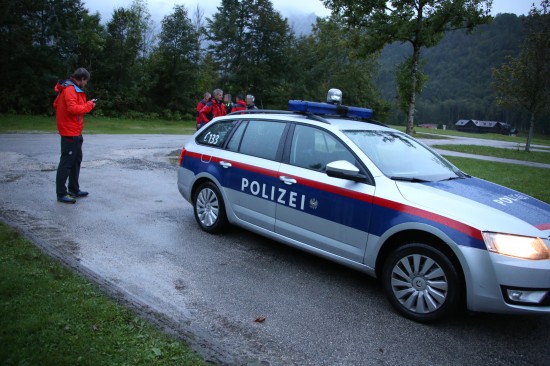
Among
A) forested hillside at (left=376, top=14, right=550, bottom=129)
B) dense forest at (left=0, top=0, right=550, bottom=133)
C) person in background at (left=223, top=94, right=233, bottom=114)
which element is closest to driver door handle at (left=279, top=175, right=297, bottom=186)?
person in background at (left=223, top=94, right=233, bottom=114)

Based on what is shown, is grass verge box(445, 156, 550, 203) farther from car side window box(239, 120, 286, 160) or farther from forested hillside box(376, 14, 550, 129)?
forested hillside box(376, 14, 550, 129)

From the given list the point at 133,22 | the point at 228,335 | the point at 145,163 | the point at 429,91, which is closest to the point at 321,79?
the point at 133,22

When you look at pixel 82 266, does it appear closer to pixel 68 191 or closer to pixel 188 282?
pixel 188 282

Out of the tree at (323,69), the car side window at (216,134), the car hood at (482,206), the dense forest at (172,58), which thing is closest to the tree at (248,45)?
the dense forest at (172,58)

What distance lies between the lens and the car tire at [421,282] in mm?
3625

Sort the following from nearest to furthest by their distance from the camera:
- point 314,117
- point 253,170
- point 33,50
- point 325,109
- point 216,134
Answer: point 314,117 < point 253,170 < point 325,109 < point 216,134 < point 33,50

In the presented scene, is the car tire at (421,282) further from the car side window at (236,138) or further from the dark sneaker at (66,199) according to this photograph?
the dark sneaker at (66,199)

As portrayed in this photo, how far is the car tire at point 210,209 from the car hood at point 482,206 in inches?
99.3

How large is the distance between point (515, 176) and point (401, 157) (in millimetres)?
9774

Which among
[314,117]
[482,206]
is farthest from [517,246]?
[314,117]

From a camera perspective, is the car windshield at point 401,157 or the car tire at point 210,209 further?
the car tire at point 210,209

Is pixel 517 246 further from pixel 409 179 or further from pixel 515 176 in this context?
pixel 515 176

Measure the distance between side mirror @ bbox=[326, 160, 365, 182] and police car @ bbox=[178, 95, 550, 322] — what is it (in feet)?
0.03

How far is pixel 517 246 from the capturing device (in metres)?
3.44
